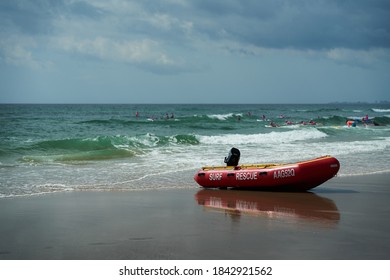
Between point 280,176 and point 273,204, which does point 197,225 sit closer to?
point 273,204

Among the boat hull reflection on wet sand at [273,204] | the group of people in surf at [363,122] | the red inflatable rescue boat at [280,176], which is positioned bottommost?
the boat hull reflection on wet sand at [273,204]

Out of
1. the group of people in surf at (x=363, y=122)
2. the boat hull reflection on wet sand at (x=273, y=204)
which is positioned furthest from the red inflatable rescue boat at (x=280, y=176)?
the group of people in surf at (x=363, y=122)

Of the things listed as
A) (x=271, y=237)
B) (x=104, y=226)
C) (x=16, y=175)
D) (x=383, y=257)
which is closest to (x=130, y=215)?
(x=104, y=226)

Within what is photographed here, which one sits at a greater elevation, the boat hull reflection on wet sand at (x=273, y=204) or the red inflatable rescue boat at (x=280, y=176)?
the red inflatable rescue boat at (x=280, y=176)

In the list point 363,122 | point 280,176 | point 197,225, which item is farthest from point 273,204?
point 363,122

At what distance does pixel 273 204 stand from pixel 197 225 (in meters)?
2.47

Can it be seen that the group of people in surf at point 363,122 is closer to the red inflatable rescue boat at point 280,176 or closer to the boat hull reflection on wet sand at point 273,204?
the red inflatable rescue boat at point 280,176

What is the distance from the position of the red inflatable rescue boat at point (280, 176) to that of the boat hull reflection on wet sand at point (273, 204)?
22cm

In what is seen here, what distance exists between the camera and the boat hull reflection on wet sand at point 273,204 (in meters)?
8.50

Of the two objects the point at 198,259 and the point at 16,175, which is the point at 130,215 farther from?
the point at 16,175

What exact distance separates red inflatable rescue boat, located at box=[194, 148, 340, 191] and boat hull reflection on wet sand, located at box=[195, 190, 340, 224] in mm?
218

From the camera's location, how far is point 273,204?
9.68 meters
